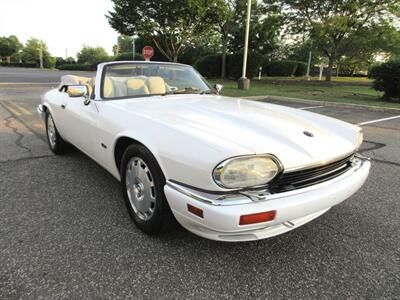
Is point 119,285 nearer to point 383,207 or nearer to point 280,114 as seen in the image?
point 280,114

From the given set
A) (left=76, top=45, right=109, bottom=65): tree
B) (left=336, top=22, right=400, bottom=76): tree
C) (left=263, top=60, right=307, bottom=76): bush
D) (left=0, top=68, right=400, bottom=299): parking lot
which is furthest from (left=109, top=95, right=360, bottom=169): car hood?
(left=76, top=45, right=109, bottom=65): tree

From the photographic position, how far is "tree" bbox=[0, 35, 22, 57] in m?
82.0

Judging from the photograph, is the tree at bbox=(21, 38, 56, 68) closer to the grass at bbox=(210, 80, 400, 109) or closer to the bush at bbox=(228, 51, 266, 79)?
the bush at bbox=(228, 51, 266, 79)

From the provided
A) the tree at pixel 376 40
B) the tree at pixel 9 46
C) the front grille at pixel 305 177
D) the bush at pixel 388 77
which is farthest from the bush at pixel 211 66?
the tree at pixel 9 46

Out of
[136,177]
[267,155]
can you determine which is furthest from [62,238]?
[267,155]

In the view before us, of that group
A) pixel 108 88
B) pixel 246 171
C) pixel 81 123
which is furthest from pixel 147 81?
pixel 246 171

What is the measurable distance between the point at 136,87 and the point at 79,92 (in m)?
0.55

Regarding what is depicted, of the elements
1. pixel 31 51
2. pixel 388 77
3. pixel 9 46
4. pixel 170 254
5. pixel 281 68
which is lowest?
pixel 170 254

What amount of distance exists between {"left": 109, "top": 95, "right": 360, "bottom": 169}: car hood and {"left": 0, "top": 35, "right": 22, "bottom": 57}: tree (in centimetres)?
9675

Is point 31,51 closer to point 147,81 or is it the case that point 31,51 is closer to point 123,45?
point 123,45

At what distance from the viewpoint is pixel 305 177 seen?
204 centimetres

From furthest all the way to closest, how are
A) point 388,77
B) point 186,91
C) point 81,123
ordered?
point 388,77 < point 186,91 < point 81,123

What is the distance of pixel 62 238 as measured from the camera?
2.35 meters

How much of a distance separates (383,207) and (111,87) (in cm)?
283
